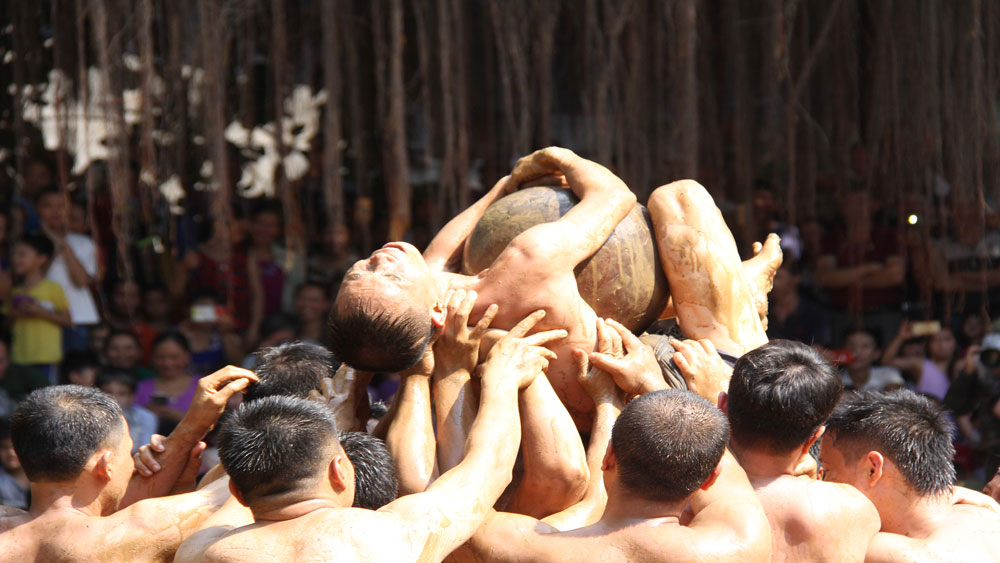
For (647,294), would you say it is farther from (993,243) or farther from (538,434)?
(993,243)

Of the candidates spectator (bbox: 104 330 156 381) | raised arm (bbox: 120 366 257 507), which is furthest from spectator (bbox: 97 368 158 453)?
raised arm (bbox: 120 366 257 507)

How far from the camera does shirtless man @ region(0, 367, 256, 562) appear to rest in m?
3.14

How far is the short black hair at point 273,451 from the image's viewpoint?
2.74m

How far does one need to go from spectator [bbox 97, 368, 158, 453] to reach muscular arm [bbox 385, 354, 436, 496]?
2738 millimetres

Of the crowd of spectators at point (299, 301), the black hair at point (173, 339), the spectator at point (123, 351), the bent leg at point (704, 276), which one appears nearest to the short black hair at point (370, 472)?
the bent leg at point (704, 276)

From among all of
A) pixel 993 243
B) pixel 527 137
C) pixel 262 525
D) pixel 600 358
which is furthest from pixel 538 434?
pixel 993 243

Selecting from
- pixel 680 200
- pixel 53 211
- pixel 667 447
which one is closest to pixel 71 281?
pixel 53 211

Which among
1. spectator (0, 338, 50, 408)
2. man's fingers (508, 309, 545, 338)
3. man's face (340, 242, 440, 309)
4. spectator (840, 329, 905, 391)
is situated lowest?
spectator (840, 329, 905, 391)

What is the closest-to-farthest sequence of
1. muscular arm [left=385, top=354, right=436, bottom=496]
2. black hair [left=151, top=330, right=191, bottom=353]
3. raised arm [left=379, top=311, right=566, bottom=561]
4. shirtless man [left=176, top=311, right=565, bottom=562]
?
1. shirtless man [left=176, top=311, right=565, bottom=562]
2. raised arm [left=379, top=311, right=566, bottom=561]
3. muscular arm [left=385, top=354, right=436, bottom=496]
4. black hair [left=151, top=330, right=191, bottom=353]

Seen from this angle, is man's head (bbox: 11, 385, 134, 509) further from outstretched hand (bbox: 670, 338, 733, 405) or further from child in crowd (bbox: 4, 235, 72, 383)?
child in crowd (bbox: 4, 235, 72, 383)

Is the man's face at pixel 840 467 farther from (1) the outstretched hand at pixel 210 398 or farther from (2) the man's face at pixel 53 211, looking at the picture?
(2) the man's face at pixel 53 211

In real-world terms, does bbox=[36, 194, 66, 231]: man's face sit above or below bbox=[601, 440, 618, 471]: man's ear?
above

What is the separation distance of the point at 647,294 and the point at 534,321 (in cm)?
47

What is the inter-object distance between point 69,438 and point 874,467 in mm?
2156
